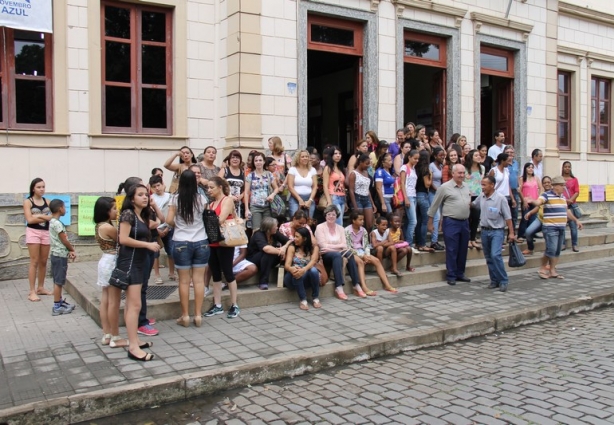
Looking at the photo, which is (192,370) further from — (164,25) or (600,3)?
(600,3)

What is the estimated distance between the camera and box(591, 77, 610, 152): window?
60.1 ft

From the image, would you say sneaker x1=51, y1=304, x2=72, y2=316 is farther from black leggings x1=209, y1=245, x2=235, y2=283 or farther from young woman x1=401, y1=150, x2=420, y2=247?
young woman x1=401, y1=150, x2=420, y2=247

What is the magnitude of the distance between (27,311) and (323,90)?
45.8ft

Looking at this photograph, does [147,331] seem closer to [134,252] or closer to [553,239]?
[134,252]

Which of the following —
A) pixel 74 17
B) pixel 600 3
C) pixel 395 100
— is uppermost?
pixel 600 3

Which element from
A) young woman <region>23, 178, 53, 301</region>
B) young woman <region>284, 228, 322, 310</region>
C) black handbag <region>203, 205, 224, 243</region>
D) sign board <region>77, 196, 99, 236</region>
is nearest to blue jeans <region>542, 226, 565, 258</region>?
young woman <region>284, 228, 322, 310</region>

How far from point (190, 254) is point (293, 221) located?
79.2 inches

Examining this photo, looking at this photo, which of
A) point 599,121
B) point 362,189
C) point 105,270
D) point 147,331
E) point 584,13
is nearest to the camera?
point 105,270

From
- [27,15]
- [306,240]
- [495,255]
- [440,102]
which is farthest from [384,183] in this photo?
[27,15]

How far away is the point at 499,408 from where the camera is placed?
16.1ft

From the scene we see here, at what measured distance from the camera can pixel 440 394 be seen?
526cm

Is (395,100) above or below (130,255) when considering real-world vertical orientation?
above

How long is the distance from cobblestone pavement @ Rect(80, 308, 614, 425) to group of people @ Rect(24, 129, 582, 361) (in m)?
1.41

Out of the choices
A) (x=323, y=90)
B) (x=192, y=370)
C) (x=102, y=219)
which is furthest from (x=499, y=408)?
(x=323, y=90)
